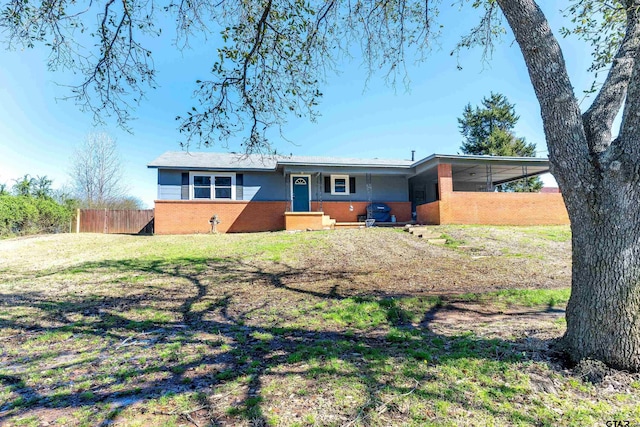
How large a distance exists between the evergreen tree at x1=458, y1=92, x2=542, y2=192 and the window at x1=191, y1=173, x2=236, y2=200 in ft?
84.7

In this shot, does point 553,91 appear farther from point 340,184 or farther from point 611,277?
point 340,184

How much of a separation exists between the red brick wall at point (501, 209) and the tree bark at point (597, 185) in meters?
11.4

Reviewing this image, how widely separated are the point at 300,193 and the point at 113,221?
10978 millimetres

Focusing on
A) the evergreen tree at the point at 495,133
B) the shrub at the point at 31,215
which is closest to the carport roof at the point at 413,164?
the shrub at the point at 31,215

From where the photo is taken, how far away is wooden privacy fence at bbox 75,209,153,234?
1817cm

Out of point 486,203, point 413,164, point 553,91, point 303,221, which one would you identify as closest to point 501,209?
point 486,203

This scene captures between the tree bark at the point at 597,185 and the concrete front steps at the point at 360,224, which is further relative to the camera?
the concrete front steps at the point at 360,224

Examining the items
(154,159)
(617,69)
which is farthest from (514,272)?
(154,159)

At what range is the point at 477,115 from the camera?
33.6 m

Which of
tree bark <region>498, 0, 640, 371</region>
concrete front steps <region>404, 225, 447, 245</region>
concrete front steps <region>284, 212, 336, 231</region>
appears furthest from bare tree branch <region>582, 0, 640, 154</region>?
concrete front steps <region>284, 212, 336, 231</region>

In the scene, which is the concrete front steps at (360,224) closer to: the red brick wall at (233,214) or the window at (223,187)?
the red brick wall at (233,214)

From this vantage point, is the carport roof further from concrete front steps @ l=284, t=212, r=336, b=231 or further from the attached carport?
concrete front steps @ l=284, t=212, r=336, b=231

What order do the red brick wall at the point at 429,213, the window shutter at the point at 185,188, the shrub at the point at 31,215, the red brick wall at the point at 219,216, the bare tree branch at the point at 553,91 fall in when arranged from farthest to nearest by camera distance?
the window shutter at the point at 185,188 → the shrub at the point at 31,215 → the red brick wall at the point at 219,216 → the red brick wall at the point at 429,213 → the bare tree branch at the point at 553,91

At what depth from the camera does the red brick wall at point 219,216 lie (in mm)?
15320
